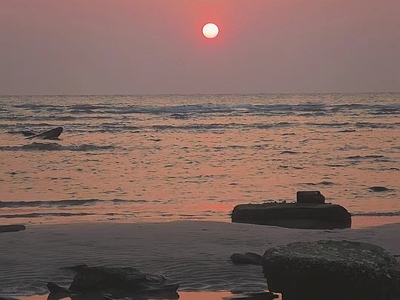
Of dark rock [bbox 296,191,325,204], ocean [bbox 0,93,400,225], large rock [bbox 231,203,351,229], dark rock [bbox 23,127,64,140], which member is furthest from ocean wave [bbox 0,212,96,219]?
dark rock [bbox 23,127,64,140]

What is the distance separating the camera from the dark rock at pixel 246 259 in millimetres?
7582

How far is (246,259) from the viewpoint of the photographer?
761 cm

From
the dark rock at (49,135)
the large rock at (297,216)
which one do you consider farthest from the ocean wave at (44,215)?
the dark rock at (49,135)

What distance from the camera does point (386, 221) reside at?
11.7 meters

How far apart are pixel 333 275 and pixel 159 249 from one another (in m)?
3.06

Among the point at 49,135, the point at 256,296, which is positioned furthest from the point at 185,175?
the point at 49,135

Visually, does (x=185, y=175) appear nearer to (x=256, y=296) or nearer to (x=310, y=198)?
(x=310, y=198)

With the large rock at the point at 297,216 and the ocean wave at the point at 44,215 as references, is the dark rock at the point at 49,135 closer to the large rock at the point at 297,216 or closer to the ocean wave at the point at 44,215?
the ocean wave at the point at 44,215

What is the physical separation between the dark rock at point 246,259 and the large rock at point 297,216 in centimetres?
302

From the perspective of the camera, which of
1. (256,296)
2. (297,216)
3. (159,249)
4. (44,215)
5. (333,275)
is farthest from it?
(44,215)

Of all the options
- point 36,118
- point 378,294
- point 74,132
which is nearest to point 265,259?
point 378,294

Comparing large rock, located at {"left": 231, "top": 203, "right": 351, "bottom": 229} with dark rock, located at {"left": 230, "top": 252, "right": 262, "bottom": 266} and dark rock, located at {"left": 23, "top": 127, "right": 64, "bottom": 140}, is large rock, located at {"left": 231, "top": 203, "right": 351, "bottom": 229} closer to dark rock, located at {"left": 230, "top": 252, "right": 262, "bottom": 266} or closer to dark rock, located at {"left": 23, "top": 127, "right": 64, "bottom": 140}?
dark rock, located at {"left": 230, "top": 252, "right": 262, "bottom": 266}

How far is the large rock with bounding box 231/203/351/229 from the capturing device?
10772 millimetres

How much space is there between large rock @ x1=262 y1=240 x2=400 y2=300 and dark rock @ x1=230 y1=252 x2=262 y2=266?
4.69ft
